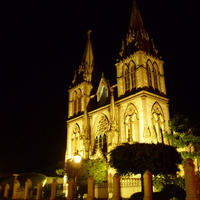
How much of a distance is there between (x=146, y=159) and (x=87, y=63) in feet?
109

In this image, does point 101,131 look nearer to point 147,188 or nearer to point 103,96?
point 103,96

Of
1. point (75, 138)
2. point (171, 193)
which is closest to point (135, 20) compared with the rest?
point (75, 138)

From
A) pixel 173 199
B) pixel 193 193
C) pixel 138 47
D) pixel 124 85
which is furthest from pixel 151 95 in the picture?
pixel 193 193

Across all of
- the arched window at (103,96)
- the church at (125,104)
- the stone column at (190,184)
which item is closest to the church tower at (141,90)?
the church at (125,104)

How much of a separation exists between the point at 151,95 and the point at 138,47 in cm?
812

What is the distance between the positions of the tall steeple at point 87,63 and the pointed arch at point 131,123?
49.5 ft

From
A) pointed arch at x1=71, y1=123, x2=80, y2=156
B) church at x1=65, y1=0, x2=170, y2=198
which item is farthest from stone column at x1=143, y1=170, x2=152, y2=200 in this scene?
pointed arch at x1=71, y1=123, x2=80, y2=156

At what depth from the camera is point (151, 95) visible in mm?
35812

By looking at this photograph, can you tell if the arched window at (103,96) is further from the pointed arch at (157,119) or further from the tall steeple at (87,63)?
the pointed arch at (157,119)

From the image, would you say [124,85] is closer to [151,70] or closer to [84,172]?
[151,70]

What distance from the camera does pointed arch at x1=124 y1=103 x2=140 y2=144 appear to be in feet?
111

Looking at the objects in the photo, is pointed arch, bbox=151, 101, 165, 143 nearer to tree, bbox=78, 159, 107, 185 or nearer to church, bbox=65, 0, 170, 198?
church, bbox=65, 0, 170, 198

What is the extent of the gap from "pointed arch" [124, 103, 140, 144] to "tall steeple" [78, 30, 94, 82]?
15084 millimetres

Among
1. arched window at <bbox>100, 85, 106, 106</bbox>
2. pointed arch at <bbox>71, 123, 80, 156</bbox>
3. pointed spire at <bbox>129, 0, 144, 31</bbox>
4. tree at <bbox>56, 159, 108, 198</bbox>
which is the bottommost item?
tree at <bbox>56, 159, 108, 198</bbox>
